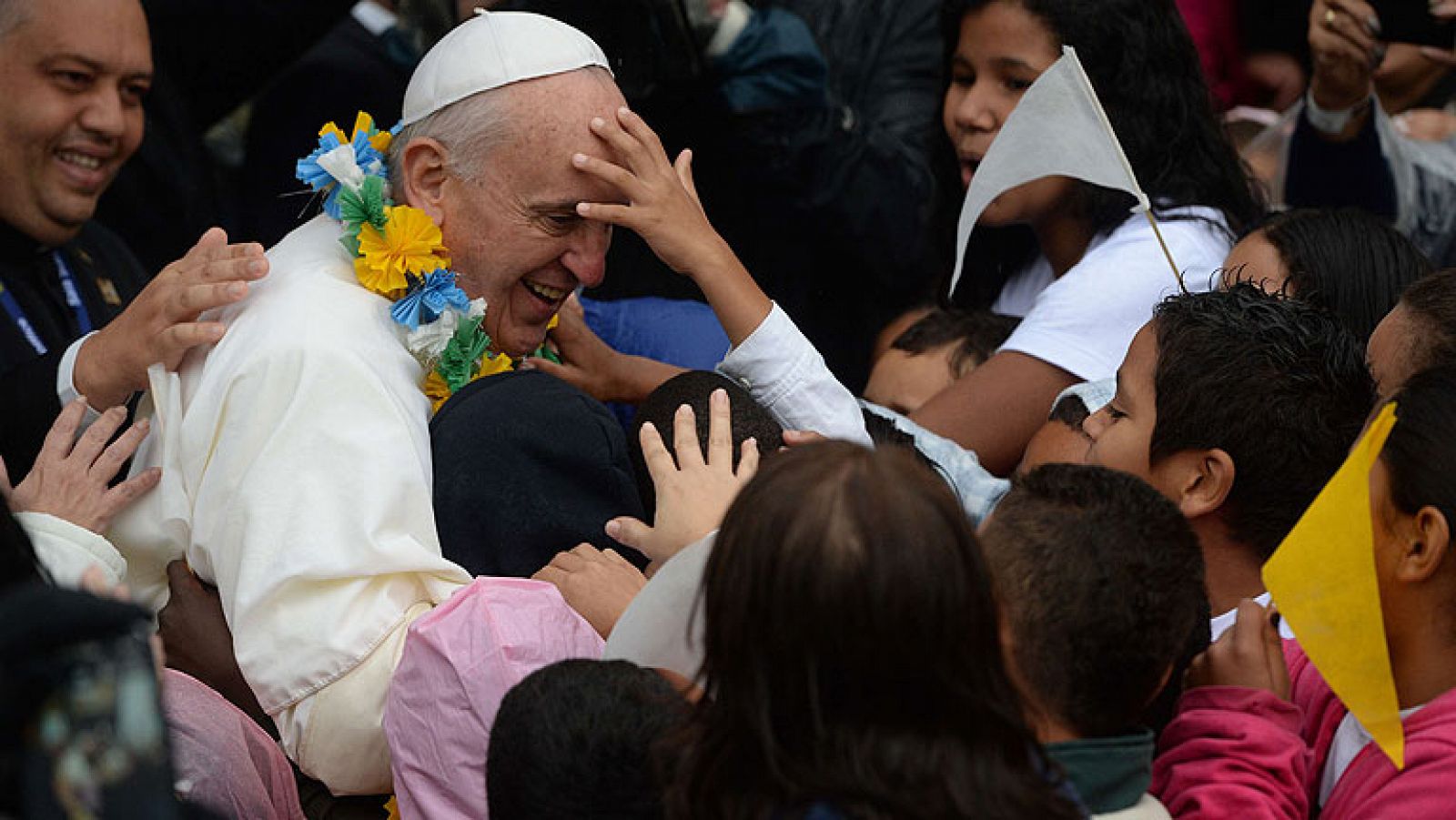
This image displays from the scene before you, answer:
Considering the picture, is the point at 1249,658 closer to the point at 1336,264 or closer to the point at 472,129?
the point at 1336,264

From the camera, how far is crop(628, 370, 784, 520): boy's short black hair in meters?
3.13

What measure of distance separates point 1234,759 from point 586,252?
1.60m

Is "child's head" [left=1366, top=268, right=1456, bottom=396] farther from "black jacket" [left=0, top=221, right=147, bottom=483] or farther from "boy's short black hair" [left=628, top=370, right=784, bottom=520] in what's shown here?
"black jacket" [left=0, top=221, right=147, bottom=483]

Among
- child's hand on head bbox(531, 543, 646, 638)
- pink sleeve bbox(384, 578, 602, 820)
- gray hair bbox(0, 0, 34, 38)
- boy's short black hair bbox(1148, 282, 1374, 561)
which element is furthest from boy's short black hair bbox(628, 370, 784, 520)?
gray hair bbox(0, 0, 34, 38)

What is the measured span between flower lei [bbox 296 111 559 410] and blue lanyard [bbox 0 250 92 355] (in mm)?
1236

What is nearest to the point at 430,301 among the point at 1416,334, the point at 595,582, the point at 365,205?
the point at 365,205

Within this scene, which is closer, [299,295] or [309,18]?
[299,295]

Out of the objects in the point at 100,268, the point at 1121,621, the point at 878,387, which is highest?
the point at 1121,621

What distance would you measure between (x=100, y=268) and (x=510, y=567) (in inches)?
83.4

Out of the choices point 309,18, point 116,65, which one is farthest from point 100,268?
point 309,18

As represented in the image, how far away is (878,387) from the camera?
4.43 m

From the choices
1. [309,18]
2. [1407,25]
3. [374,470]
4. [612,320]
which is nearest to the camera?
[374,470]

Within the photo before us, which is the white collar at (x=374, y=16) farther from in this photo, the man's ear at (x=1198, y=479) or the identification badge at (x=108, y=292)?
the man's ear at (x=1198, y=479)

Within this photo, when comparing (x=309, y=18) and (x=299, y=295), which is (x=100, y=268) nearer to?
(x=309, y=18)
